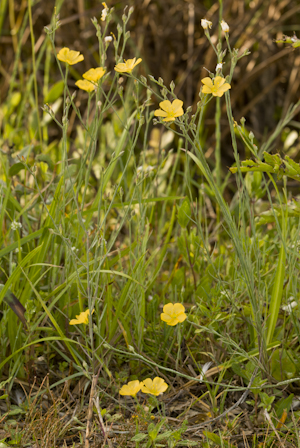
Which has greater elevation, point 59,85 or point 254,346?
point 59,85

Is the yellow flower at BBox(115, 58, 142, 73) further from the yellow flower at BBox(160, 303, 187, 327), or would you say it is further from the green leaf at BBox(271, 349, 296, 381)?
the green leaf at BBox(271, 349, 296, 381)

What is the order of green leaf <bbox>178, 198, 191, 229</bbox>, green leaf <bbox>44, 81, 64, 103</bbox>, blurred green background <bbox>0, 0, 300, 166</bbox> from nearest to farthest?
green leaf <bbox>178, 198, 191, 229</bbox>
green leaf <bbox>44, 81, 64, 103</bbox>
blurred green background <bbox>0, 0, 300, 166</bbox>

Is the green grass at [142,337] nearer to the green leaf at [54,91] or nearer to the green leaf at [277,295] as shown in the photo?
the green leaf at [277,295]

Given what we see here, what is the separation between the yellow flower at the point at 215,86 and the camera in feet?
3.10

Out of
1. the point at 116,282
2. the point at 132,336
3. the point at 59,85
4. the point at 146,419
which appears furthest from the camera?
the point at 59,85

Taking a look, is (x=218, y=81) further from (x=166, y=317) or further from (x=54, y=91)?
(x=54, y=91)

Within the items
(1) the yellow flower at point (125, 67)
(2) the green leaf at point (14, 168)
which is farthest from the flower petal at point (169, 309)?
(2) the green leaf at point (14, 168)

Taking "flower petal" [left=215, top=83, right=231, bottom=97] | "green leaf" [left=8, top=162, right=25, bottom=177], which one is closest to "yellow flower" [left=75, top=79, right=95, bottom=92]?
"flower petal" [left=215, top=83, right=231, bottom=97]

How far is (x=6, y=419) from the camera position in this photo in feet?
3.53

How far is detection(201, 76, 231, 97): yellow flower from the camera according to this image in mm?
945

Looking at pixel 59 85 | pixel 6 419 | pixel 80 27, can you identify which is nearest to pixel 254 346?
pixel 6 419

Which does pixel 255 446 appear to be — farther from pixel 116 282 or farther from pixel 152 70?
pixel 152 70

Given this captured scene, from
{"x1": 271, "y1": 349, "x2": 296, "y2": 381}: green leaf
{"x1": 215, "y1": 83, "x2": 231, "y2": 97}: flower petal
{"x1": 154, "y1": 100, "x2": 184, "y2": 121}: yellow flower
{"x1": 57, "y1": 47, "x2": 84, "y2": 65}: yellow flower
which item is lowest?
{"x1": 271, "y1": 349, "x2": 296, "y2": 381}: green leaf

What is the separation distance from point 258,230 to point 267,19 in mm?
1629
